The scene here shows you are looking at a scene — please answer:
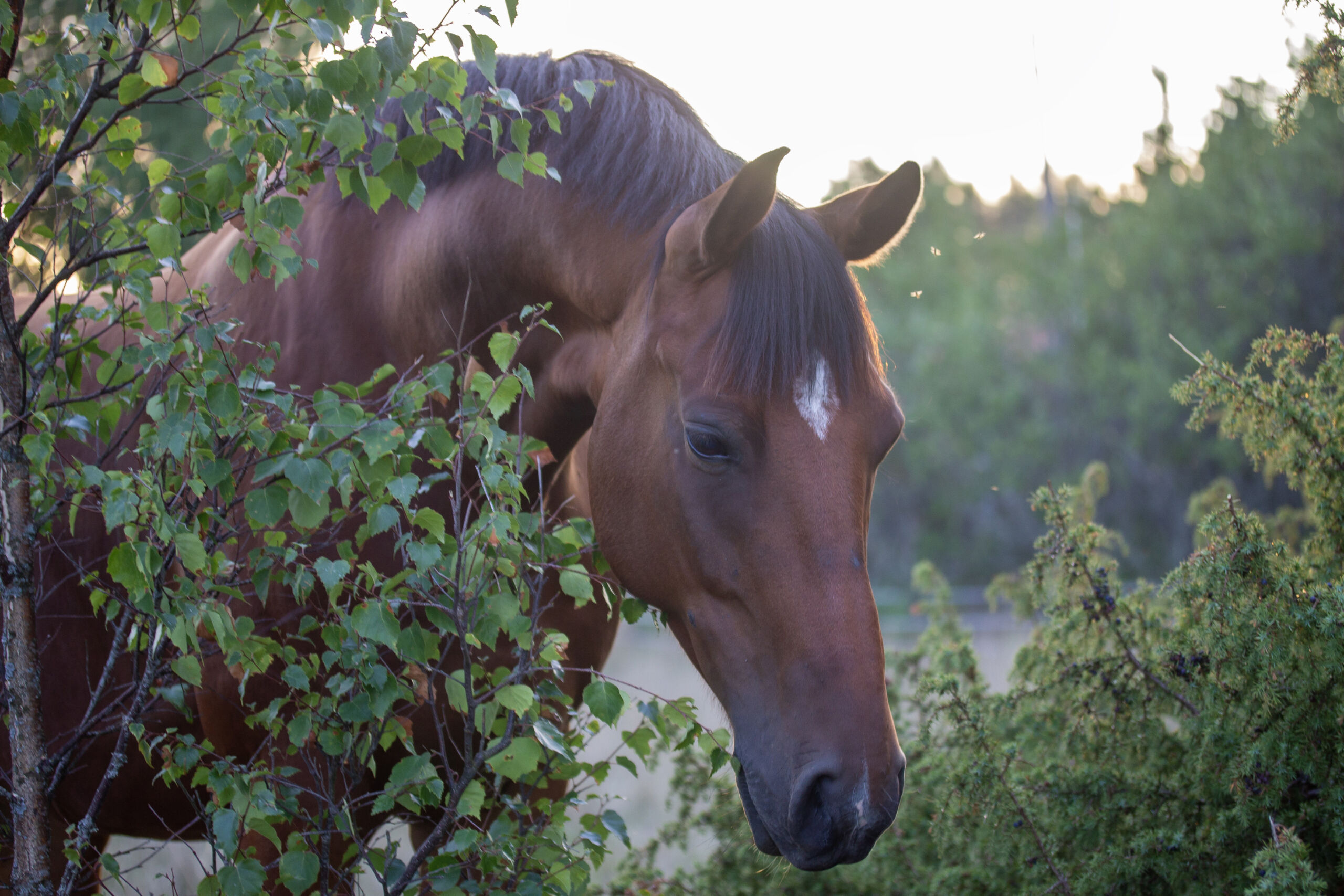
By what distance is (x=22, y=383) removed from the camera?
72.2 inches

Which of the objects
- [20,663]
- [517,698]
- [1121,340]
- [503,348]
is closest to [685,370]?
[503,348]

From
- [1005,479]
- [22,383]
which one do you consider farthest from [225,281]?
[1005,479]

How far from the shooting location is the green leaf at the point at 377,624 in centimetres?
160

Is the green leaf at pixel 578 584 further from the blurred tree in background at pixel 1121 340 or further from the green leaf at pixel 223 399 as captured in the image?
Result: the blurred tree in background at pixel 1121 340

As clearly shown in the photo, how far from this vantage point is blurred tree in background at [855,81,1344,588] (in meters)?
16.4

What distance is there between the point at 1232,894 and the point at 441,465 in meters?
2.16

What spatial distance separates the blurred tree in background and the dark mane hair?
43.5 feet

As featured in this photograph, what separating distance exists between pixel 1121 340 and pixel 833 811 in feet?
68.2

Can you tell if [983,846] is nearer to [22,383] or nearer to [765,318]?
[765,318]

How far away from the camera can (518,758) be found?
5.36 feet

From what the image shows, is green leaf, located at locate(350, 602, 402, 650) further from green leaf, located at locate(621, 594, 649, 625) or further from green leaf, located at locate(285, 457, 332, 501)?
green leaf, located at locate(621, 594, 649, 625)

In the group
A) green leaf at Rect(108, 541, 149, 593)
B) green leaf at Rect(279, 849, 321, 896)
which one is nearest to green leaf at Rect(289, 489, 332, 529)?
green leaf at Rect(108, 541, 149, 593)

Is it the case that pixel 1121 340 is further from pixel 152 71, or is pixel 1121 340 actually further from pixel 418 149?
pixel 152 71

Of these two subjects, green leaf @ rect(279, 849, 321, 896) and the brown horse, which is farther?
the brown horse
